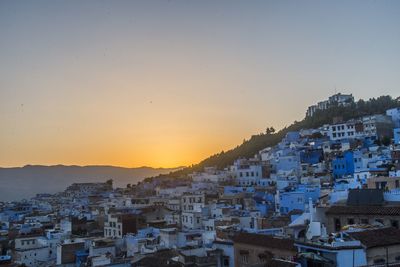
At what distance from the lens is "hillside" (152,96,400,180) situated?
7419 centimetres

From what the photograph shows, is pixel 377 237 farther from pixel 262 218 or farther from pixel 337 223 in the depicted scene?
pixel 262 218

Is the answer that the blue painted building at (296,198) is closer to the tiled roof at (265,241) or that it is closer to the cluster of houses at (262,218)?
the cluster of houses at (262,218)

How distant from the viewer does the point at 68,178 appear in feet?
540

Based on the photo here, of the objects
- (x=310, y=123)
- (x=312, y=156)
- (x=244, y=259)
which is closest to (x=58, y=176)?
(x=310, y=123)

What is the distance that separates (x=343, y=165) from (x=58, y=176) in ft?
446

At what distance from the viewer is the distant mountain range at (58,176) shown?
150250 millimetres

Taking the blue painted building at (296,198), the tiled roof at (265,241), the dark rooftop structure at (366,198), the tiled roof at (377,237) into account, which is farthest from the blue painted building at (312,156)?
the tiled roof at (377,237)

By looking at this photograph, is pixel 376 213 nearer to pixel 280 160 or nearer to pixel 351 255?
pixel 351 255

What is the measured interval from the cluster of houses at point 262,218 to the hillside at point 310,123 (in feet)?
25.4

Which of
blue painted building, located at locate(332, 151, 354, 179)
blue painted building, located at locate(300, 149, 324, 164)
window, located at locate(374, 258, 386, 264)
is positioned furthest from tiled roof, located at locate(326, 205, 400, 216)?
blue painted building, located at locate(300, 149, 324, 164)

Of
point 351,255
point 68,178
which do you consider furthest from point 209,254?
point 68,178

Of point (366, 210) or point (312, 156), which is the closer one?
point (366, 210)

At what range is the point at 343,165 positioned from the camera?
47406 mm

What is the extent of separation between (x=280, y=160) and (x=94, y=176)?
124262mm
